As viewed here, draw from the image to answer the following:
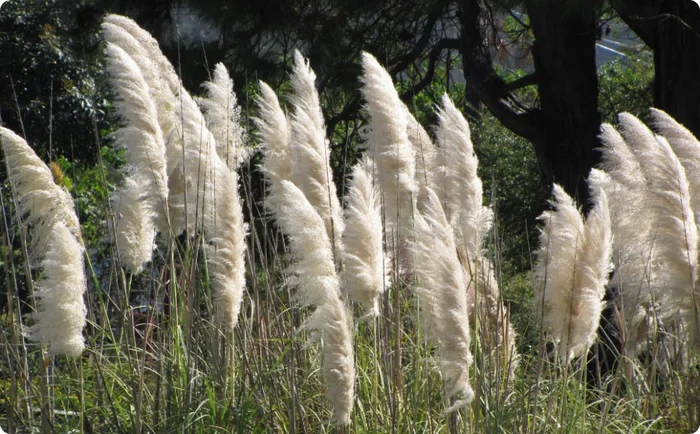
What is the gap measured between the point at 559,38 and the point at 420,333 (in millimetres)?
4043

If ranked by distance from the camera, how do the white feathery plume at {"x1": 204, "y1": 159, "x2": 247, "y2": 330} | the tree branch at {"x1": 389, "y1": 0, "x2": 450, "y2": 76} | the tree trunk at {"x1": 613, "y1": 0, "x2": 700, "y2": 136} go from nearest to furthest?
the white feathery plume at {"x1": 204, "y1": 159, "x2": 247, "y2": 330} < the tree trunk at {"x1": 613, "y1": 0, "x2": 700, "y2": 136} < the tree branch at {"x1": 389, "y1": 0, "x2": 450, "y2": 76}

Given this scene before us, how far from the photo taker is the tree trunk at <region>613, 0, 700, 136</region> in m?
6.21

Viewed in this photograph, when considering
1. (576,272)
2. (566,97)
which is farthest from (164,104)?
(566,97)

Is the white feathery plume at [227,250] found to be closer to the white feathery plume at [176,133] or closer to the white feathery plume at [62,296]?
the white feathery plume at [176,133]

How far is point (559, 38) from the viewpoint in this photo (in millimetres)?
7055

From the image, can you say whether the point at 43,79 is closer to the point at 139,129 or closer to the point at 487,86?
the point at 487,86

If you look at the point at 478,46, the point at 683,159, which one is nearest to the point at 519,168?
the point at 478,46

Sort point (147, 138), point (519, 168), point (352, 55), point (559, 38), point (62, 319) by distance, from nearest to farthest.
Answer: point (62, 319) < point (147, 138) < point (559, 38) < point (352, 55) < point (519, 168)

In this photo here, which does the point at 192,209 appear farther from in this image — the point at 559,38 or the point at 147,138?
the point at 559,38

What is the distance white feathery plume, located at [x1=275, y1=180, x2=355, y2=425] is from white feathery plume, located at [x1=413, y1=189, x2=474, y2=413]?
0.76ft

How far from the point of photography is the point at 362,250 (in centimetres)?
269

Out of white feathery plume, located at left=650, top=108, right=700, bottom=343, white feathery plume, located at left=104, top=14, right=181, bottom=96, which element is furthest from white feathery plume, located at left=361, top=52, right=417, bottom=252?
white feathery plume, located at left=650, top=108, right=700, bottom=343

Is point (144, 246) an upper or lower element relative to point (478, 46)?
lower

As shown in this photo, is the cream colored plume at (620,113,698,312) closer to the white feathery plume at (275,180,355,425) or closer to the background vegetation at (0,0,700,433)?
the background vegetation at (0,0,700,433)
